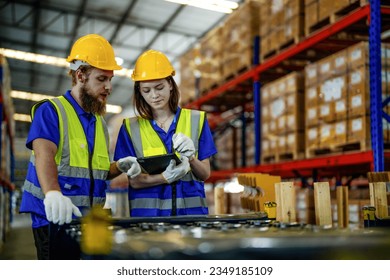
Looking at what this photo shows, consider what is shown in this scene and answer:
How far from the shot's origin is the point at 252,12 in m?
6.27

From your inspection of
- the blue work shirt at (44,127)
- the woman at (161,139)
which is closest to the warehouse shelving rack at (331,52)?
the woman at (161,139)

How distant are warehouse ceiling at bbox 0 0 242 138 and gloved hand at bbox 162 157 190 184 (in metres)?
8.21

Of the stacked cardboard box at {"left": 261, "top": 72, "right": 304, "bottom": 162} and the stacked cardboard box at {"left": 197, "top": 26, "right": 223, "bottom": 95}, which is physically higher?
the stacked cardboard box at {"left": 197, "top": 26, "right": 223, "bottom": 95}

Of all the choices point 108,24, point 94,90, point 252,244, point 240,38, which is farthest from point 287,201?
point 108,24

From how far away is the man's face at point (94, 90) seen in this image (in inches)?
85.7

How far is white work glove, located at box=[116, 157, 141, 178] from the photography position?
2.19m

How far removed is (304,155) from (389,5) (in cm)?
178

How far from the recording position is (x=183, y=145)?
222 cm

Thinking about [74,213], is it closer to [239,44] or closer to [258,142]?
[258,142]

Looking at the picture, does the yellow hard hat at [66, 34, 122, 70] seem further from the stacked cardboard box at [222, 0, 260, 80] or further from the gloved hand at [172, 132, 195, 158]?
the stacked cardboard box at [222, 0, 260, 80]

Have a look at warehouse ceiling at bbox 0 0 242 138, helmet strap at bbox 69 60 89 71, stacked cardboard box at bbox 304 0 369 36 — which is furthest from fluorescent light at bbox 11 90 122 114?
helmet strap at bbox 69 60 89 71

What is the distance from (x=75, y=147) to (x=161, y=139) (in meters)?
0.49

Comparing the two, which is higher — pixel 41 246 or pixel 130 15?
pixel 130 15
